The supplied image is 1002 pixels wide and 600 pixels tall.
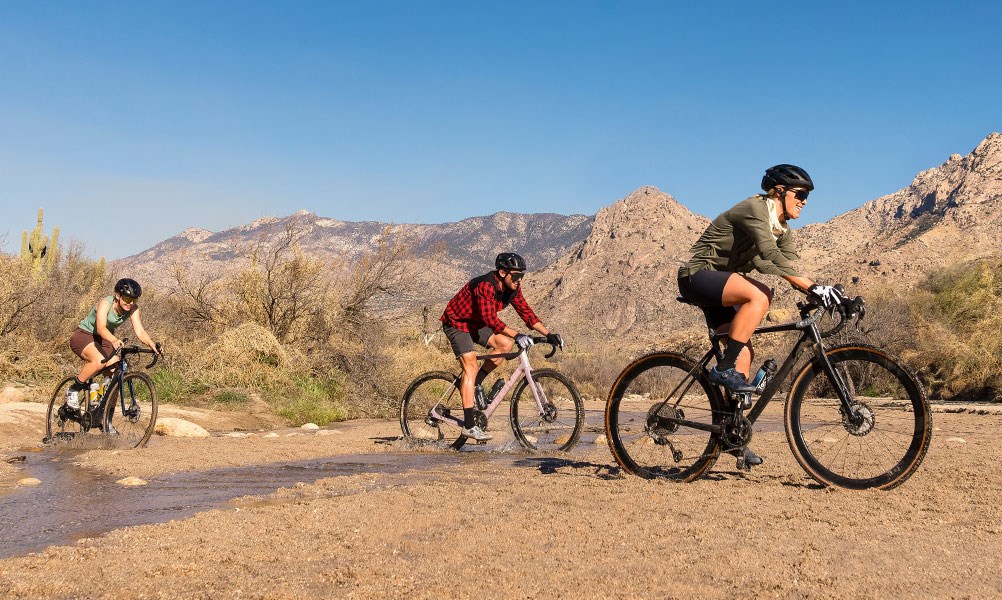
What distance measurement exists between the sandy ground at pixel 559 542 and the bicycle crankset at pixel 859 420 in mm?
414

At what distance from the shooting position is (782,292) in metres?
45.5

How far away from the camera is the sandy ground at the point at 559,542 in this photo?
3072 mm

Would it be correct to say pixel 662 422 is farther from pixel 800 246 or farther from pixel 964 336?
pixel 800 246

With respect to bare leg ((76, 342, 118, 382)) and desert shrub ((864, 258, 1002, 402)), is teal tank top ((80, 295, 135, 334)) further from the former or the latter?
desert shrub ((864, 258, 1002, 402))

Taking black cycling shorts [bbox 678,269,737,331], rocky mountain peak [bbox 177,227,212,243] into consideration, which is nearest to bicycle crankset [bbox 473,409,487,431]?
black cycling shorts [bbox 678,269,737,331]

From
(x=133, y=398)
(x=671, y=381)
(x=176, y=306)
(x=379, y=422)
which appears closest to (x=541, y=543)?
(x=671, y=381)

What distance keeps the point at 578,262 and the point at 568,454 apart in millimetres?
55741

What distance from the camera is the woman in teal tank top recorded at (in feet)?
28.3

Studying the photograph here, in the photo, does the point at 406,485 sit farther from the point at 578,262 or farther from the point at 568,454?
the point at 578,262

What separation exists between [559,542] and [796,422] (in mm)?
2305

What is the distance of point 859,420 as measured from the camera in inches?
197

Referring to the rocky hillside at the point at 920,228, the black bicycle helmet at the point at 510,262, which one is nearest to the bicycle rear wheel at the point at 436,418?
the black bicycle helmet at the point at 510,262

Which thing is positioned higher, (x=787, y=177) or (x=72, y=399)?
(x=787, y=177)

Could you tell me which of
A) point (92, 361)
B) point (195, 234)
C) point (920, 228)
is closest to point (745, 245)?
point (92, 361)
